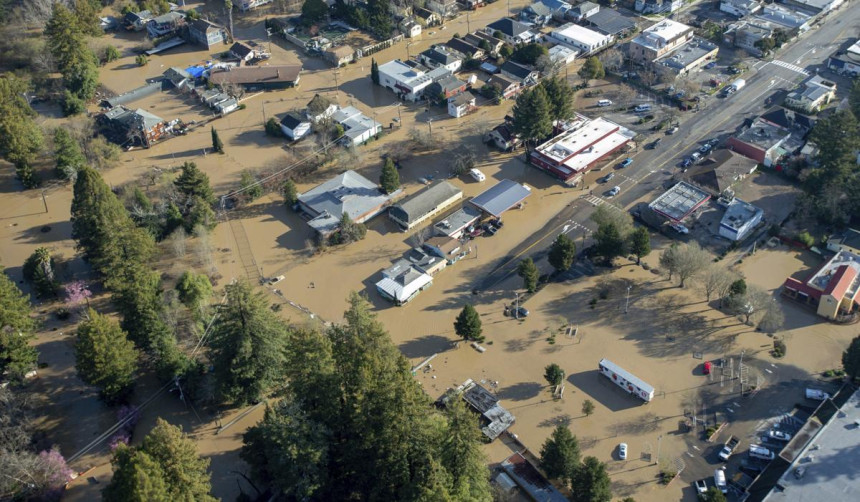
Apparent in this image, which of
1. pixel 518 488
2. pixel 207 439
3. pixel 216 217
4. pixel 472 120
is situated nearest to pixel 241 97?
pixel 216 217

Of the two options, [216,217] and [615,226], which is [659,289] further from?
[216,217]

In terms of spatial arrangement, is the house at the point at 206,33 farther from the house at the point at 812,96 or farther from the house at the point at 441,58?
the house at the point at 812,96

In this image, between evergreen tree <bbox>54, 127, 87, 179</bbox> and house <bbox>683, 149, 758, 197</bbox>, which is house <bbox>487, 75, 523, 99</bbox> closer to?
house <bbox>683, 149, 758, 197</bbox>

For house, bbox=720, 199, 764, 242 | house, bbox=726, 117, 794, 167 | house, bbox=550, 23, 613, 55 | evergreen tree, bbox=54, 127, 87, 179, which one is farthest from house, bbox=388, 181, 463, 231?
evergreen tree, bbox=54, 127, 87, 179

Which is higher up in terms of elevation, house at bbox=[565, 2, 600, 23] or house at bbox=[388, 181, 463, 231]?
house at bbox=[565, 2, 600, 23]

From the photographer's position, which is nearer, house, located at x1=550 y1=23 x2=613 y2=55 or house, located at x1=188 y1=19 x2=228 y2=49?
house, located at x1=550 y1=23 x2=613 y2=55

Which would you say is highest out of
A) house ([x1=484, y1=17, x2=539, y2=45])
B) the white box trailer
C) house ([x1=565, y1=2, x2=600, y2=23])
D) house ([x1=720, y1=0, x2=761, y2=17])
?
house ([x1=720, y1=0, x2=761, y2=17])

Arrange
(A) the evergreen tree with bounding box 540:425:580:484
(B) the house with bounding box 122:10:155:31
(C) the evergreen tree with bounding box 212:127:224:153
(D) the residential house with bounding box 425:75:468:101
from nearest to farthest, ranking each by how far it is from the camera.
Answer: (A) the evergreen tree with bounding box 540:425:580:484 → (C) the evergreen tree with bounding box 212:127:224:153 → (D) the residential house with bounding box 425:75:468:101 → (B) the house with bounding box 122:10:155:31
